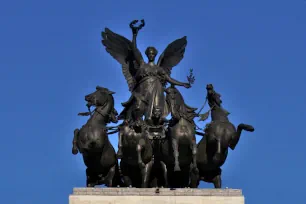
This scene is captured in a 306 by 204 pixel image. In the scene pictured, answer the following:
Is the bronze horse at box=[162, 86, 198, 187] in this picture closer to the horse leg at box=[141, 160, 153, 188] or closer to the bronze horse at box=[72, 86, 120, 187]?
the horse leg at box=[141, 160, 153, 188]

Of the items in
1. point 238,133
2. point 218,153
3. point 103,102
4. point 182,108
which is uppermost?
point 103,102

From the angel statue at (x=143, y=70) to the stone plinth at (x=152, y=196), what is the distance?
8.79 ft

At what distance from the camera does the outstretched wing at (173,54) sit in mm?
35438

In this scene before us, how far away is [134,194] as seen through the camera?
98.8 ft

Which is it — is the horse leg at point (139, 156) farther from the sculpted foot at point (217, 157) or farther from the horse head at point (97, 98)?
the sculpted foot at point (217, 157)

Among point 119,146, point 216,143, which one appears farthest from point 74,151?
point 216,143

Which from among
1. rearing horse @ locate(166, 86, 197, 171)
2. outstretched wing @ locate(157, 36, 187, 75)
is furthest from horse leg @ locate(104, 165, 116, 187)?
outstretched wing @ locate(157, 36, 187, 75)

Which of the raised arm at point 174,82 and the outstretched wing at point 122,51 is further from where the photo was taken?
the outstretched wing at point 122,51

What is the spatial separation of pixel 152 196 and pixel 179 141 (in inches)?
72.3

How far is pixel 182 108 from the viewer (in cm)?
3191

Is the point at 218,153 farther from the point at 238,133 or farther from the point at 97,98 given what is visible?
the point at 97,98

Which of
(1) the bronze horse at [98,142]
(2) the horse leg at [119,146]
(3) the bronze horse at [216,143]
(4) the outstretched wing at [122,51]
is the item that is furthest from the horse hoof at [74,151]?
(4) the outstretched wing at [122,51]

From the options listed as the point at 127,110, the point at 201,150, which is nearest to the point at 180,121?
the point at 201,150

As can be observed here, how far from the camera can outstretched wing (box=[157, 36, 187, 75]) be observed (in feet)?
116
